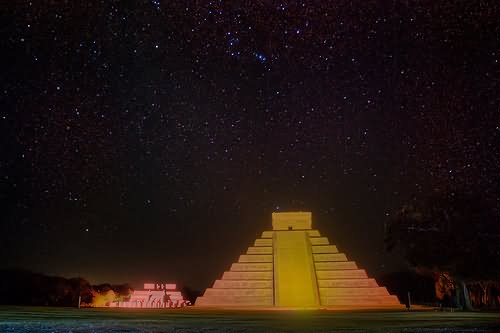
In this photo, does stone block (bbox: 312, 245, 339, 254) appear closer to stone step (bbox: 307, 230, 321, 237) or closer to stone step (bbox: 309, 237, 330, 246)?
stone step (bbox: 309, 237, 330, 246)

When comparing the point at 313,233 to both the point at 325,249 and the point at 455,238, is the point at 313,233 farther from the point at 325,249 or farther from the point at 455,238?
the point at 455,238

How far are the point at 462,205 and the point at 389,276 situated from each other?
4797 centimetres

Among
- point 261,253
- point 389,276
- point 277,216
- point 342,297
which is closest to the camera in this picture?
point 342,297

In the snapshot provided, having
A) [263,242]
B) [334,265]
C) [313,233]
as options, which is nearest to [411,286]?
[313,233]

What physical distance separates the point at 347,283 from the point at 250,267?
831 cm

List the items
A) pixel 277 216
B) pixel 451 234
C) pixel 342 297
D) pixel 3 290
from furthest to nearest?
pixel 3 290, pixel 277 216, pixel 342 297, pixel 451 234

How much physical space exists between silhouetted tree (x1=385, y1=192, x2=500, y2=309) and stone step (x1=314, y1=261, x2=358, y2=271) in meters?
11.2

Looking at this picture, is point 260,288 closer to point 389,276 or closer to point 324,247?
point 324,247

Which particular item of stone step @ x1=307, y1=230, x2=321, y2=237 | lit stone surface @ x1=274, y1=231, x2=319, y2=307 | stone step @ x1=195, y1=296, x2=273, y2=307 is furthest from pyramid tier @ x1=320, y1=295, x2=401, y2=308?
stone step @ x1=307, y1=230, x2=321, y2=237

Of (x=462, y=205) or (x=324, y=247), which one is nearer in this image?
(x=462, y=205)

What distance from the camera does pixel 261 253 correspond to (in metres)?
45.3

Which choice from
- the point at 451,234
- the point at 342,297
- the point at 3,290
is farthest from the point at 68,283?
the point at 451,234

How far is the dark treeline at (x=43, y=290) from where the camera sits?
56062mm

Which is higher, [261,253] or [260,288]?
[261,253]
